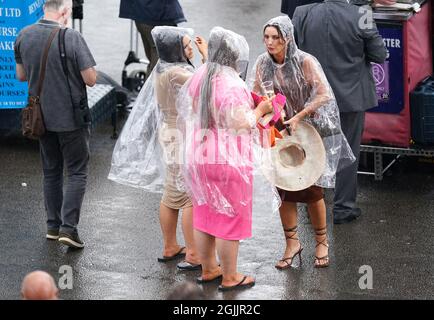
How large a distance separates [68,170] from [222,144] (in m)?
1.49

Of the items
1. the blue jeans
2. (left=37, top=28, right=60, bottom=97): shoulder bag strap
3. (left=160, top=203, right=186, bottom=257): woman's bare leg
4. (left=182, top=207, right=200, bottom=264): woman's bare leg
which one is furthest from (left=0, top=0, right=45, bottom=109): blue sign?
(left=182, top=207, right=200, bottom=264): woman's bare leg

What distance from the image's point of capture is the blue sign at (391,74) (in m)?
9.67

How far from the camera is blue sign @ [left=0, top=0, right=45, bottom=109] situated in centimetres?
1048

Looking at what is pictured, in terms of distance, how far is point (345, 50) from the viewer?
8.88m

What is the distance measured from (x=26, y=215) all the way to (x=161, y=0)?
314 centimetres

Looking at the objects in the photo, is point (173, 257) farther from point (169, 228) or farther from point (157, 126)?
point (157, 126)

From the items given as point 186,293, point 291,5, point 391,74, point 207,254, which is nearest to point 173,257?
point 207,254

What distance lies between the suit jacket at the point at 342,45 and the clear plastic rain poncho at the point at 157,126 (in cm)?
111

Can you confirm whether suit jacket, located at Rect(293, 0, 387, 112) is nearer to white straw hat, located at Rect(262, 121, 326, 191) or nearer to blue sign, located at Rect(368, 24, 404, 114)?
blue sign, located at Rect(368, 24, 404, 114)

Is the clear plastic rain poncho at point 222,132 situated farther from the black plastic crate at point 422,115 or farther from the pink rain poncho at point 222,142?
the black plastic crate at point 422,115

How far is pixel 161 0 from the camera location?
11.6 meters

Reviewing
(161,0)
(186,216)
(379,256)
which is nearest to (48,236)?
(186,216)

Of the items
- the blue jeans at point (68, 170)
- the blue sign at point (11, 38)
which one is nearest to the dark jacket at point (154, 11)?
the blue sign at point (11, 38)

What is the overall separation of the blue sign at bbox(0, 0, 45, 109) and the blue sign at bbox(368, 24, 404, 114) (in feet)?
9.90
